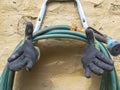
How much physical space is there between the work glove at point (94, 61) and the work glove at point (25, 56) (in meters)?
0.24

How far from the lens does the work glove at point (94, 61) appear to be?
1.81 metres

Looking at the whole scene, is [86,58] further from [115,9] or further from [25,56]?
[115,9]

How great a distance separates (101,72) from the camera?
180 cm

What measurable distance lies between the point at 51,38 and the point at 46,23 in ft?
0.59

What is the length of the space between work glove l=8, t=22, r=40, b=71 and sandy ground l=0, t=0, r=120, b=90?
0.66ft

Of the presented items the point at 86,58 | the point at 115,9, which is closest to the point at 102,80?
the point at 86,58

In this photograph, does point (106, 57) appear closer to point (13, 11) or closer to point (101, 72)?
point (101, 72)

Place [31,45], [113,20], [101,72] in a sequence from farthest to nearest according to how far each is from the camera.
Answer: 1. [113,20]
2. [31,45]
3. [101,72]

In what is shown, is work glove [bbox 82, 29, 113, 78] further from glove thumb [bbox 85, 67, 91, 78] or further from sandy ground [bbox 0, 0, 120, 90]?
sandy ground [bbox 0, 0, 120, 90]

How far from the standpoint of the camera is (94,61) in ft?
6.03

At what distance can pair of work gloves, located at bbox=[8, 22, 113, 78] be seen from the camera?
5.98 feet

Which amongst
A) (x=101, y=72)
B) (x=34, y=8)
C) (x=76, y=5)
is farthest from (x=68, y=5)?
(x=101, y=72)

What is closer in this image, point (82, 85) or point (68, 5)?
point (82, 85)

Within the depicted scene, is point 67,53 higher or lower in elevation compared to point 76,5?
lower
